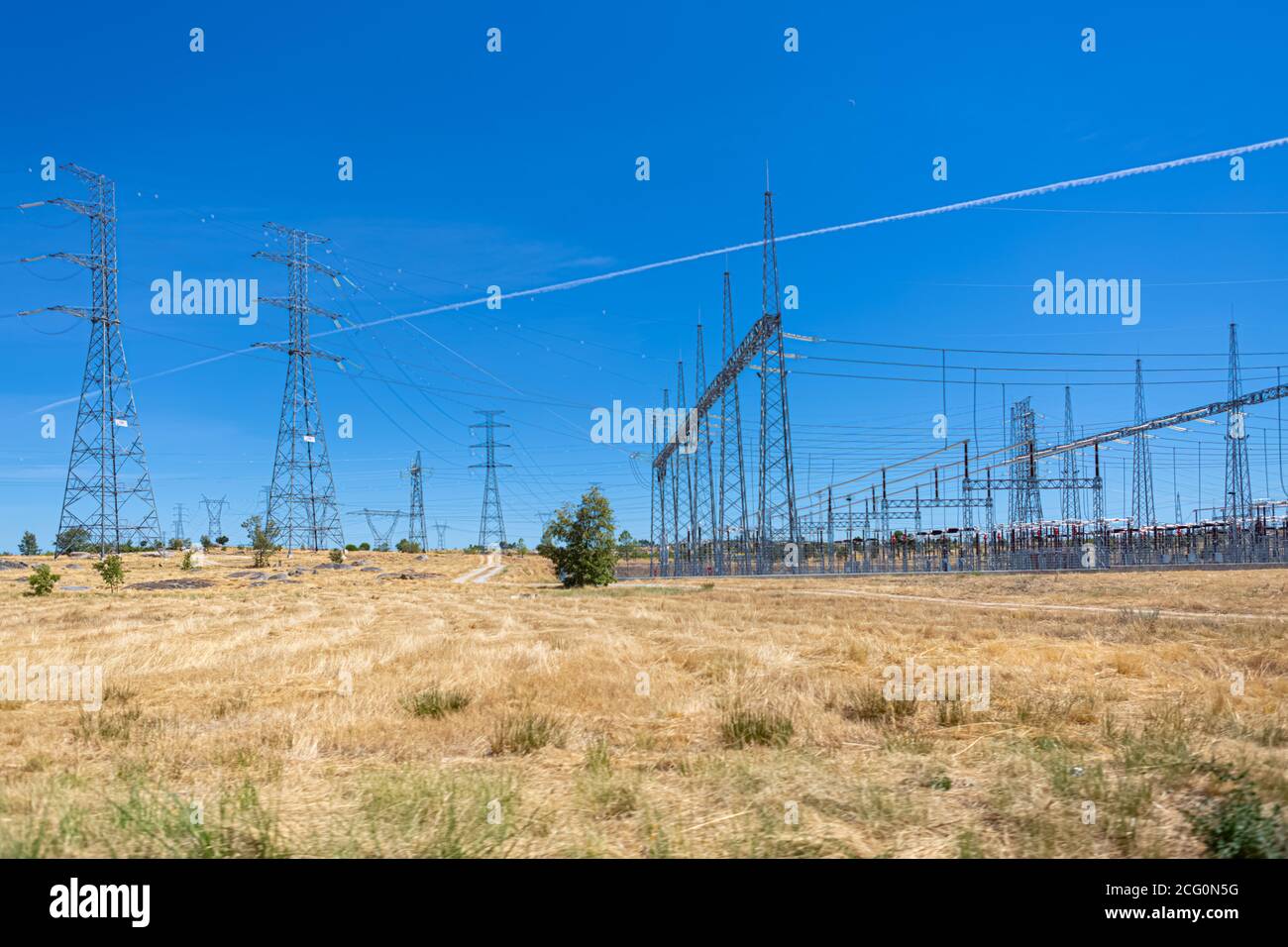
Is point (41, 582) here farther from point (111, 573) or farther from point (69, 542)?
point (69, 542)

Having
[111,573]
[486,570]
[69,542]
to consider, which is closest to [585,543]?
[111,573]

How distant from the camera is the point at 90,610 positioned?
30172mm

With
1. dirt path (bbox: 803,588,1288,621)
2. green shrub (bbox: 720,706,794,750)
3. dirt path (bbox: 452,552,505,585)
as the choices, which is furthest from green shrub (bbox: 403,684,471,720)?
dirt path (bbox: 452,552,505,585)

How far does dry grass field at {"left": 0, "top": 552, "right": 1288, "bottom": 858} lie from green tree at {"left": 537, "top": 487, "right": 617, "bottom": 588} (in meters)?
34.0

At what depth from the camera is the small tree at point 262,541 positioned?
69312 millimetres

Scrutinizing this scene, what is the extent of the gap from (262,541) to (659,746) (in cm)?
7041

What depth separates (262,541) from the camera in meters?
69.8

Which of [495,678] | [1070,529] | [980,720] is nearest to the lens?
[980,720]

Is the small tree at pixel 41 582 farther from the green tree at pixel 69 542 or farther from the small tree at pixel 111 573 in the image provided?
the green tree at pixel 69 542

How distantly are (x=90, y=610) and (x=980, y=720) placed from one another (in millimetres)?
33213

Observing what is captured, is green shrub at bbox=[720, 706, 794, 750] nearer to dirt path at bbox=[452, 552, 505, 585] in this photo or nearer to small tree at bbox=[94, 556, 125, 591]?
small tree at bbox=[94, 556, 125, 591]
